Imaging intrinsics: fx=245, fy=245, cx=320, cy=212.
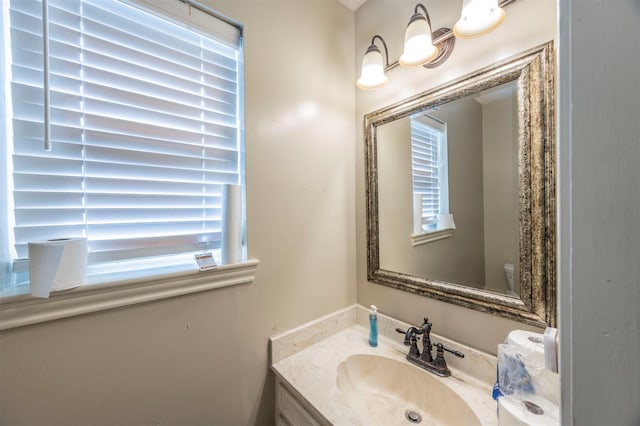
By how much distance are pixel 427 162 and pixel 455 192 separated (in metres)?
0.18

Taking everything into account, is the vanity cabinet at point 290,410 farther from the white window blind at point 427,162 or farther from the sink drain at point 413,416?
the white window blind at point 427,162

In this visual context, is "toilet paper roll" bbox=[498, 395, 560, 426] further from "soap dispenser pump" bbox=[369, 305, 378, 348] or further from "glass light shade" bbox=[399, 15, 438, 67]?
"glass light shade" bbox=[399, 15, 438, 67]

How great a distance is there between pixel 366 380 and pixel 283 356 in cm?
37

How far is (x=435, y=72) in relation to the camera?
3.19 feet

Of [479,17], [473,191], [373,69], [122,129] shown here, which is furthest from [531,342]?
[122,129]

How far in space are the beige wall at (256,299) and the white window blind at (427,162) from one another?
0.33 meters

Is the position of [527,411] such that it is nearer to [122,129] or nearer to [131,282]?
[131,282]

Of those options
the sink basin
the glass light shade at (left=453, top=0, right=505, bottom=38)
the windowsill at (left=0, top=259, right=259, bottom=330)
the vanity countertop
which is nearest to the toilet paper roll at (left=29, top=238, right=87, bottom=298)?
the windowsill at (left=0, top=259, right=259, bottom=330)

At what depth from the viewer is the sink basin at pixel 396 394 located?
2.74ft

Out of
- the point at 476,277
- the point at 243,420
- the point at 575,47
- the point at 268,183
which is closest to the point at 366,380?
the point at 243,420

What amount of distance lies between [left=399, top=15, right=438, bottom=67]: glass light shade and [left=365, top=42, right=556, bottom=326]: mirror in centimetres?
14

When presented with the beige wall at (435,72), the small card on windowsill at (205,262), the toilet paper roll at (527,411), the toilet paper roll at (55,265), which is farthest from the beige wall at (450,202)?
the toilet paper roll at (55,265)

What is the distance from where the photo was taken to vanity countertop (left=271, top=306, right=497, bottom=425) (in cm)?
77

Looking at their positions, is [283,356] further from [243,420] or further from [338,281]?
[338,281]
